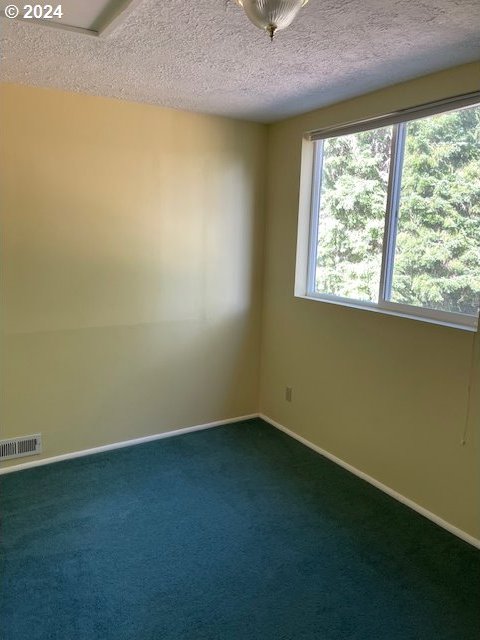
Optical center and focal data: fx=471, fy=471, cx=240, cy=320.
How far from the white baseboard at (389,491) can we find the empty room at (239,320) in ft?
0.04

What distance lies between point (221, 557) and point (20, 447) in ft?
5.11

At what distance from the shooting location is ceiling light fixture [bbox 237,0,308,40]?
1264 mm

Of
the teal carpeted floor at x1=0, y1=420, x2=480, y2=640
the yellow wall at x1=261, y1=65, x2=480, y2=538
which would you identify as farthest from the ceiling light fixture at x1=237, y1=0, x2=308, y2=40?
the teal carpeted floor at x1=0, y1=420, x2=480, y2=640

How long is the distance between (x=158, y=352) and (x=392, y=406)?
1.67 m

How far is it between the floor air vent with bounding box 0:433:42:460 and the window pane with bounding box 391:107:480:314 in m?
2.48

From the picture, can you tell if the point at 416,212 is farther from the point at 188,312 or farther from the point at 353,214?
the point at 188,312

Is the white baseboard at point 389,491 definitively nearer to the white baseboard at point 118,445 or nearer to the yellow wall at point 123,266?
the white baseboard at point 118,445

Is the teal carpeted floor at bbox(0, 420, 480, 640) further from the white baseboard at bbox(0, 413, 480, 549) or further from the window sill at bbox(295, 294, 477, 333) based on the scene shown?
the window sill at bbox(295, 294, 477, 333)

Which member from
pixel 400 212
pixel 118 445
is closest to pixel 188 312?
pixel 118 445

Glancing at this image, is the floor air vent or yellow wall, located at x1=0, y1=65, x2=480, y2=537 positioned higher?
yellow wall, located at x1=0, y1=65, x2=480, y2=537

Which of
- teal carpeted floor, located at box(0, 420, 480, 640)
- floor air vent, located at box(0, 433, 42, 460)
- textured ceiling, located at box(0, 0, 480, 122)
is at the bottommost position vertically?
teal carpeted floor, located at box(0, 420, 480, 640)

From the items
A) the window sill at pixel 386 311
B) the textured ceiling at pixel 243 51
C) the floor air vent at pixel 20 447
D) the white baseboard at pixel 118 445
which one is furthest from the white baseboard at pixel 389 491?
the textured ceiling at pixel 243 51

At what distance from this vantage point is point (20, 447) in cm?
302

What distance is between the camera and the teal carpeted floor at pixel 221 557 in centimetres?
188
